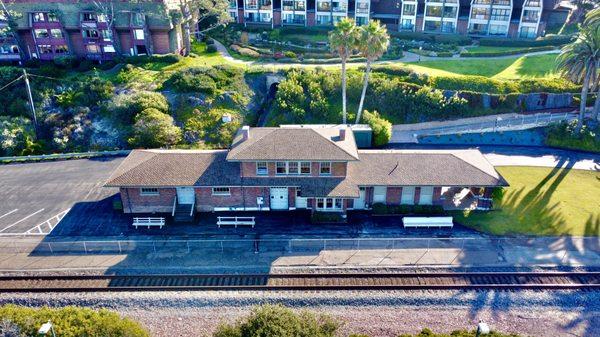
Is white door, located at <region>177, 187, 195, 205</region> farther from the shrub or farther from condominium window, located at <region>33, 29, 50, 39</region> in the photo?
condominium window, located at <region>33, 29, 50, 39</region>

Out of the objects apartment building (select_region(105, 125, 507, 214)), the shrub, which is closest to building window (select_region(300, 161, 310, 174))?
apartment building (select_region(105, 125, 507, 214))

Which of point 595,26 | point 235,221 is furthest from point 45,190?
point 595,26

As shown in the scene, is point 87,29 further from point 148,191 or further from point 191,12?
point 148,191

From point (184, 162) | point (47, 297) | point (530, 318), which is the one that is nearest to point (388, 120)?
point (184, 162)

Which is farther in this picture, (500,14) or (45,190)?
(500,14)

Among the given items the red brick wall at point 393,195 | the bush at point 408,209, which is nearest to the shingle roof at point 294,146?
the red brick wall at point 393,195

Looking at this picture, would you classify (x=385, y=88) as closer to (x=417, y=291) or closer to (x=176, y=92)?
(x=176, y=92)
